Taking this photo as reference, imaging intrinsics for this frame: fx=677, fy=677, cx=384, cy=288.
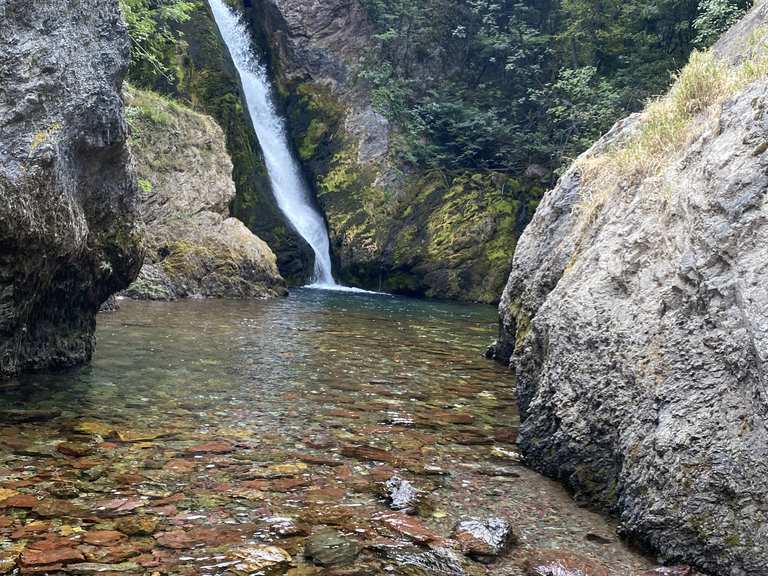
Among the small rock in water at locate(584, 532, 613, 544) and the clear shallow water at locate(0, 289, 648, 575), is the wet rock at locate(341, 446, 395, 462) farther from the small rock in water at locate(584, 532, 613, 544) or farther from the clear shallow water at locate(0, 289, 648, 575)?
the small rock in water at locate(584, 532, 613, 544)

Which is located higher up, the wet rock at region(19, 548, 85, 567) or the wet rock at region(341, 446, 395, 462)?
the wet rock at region(341, 446, 395, 462)

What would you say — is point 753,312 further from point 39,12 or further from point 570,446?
point 39,12

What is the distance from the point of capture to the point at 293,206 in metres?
26.3

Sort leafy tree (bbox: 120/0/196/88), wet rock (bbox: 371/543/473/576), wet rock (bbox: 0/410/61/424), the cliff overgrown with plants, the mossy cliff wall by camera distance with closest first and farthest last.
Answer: wet rock (bbox: 371/543/473/576), wet rock (bbox: 0/410/61/424), leafy tree (bbox: 120/0/196/88), the mossy cliff wall, the cliff overgrown with plants

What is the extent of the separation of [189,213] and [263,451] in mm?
14588

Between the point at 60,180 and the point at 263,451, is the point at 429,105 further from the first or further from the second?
the point at 263,451

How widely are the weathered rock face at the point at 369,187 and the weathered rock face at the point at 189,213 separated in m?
4.55

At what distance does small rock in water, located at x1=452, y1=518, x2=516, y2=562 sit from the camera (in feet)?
11.1

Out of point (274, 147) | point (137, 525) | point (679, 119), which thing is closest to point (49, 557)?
point (137, 525)

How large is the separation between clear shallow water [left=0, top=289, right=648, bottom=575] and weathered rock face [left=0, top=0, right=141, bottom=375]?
58 cm

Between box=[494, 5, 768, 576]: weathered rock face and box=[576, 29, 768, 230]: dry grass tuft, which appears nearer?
box=[494, 5, 768, 576]: weathered rock face

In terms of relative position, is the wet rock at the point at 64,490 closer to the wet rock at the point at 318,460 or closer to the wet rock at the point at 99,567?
the wet rock at the point at 99,567

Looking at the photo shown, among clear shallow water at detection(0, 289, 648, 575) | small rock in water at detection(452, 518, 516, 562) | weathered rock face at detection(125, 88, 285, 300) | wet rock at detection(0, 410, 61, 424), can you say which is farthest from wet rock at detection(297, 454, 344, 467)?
weathered rock face at detection(125, 88, 285, 300)

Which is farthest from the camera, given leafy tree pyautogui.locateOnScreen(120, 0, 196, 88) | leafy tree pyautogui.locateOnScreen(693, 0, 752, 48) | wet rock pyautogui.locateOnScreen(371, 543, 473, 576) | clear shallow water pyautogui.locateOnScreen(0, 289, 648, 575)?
leafy tree pyautogui.locateOnScreen(693, 0, 752, 48)
